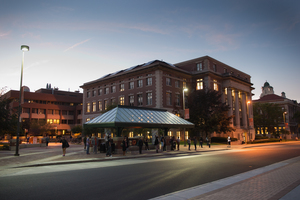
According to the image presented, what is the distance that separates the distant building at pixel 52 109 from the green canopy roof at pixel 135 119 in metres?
58.5

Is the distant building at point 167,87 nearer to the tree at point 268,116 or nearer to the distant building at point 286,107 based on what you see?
the tree at point 268,116

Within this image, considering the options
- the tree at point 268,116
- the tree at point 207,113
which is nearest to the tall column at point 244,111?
the tree at point 207,113

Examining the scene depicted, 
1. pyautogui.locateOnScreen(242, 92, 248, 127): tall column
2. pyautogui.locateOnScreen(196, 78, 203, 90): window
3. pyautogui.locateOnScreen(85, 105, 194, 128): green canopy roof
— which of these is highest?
pyautogui.locateOnScreen(196, 78, 203, 90): window

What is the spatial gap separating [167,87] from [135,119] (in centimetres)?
2682

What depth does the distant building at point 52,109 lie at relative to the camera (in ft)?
261

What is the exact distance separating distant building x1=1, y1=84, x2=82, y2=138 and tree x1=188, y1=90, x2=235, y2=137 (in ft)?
169

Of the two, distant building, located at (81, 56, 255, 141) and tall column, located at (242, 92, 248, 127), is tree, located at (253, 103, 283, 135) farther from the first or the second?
tall column, located at (242, 92, 248, 127)

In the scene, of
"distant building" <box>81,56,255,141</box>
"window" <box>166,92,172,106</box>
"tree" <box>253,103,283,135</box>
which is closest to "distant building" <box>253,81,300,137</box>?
"tree" <box>253,103,283,135</box>

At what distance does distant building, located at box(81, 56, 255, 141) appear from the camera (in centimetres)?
5075

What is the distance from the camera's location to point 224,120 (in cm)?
4778

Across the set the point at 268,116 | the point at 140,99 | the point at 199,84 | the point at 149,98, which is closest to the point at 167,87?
the point at 149,98

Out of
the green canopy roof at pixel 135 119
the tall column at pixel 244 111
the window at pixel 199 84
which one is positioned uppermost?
the window at pixel 199 84

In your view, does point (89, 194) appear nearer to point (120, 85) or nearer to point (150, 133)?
point (150, 133)

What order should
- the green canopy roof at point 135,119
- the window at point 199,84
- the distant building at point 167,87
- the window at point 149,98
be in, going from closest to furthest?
the green canopy roof at point 135,119, the distant building at point 167,87, the window at point 149,98, the window at point 199,84
